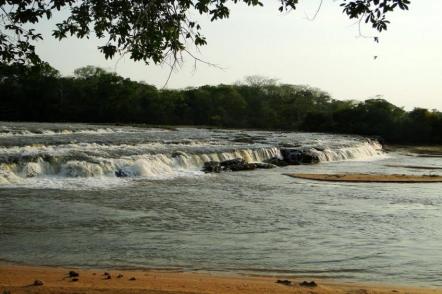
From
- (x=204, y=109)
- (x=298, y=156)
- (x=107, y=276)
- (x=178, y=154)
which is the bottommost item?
(x=107, y=276)

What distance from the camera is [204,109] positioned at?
7481cm

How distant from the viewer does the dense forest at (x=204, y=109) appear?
192 ft

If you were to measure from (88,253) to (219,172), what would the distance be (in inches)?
585

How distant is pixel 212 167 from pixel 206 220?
38.6 ft

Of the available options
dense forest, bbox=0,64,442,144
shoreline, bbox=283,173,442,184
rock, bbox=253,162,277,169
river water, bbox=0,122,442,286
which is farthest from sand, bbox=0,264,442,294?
dense forest, bbox=0,64,442,144

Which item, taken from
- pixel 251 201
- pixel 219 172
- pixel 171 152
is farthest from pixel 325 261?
pixel 171 152

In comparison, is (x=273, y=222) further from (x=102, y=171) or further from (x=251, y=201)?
(x=102, y=171)

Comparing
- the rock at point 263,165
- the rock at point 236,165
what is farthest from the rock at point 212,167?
the rock at point 263,165

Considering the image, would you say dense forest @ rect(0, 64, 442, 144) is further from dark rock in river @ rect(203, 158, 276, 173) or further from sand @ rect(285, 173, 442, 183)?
A: sand @ rect(285, 173, 442, 183)

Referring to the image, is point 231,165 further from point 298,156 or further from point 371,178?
point 298,156

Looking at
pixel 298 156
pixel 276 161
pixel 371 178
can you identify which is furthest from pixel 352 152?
pixel 371 178

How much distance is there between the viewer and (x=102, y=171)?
67.7 ft

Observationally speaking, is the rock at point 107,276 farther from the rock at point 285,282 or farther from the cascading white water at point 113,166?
the cascading white water at point 113,166

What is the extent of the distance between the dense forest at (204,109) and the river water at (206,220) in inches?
1225
